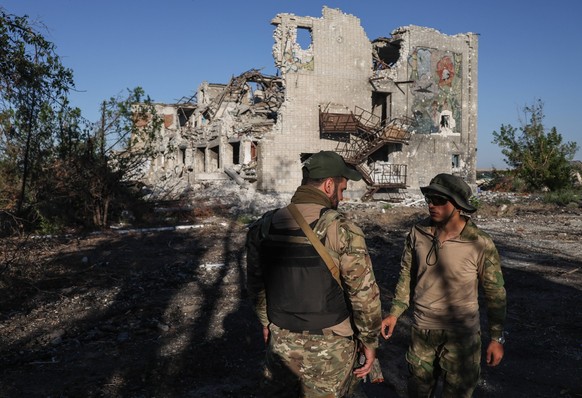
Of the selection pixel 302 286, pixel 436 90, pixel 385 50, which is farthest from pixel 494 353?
pixel 385 50

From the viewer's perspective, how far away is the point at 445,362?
8.71 ft

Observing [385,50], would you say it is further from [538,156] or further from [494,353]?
[494,353]

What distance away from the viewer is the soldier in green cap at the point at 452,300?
2648 mm

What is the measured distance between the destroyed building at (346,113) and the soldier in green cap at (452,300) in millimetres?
17794

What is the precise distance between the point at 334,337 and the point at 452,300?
2.66ft

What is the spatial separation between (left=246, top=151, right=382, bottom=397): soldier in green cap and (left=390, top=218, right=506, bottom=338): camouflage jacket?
1.74 ft

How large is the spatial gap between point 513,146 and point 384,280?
23.2 metres

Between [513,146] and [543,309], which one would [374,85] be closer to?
[513,146]

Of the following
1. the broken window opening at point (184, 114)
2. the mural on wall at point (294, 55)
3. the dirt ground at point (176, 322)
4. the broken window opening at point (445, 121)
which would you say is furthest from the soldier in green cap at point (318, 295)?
the broken window opening at point (184, 114)

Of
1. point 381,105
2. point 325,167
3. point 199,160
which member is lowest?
point 325,167

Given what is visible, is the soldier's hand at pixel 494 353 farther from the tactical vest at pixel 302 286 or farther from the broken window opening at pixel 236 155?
the broken window opening at pixel 236 155

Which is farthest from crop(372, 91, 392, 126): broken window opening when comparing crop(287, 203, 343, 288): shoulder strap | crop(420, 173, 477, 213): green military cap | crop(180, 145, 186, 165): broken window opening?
crop(287, 203, 343, 288): shoulder strap

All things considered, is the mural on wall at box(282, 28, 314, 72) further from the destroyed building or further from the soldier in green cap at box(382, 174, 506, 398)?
the soldier in green cap at box(382, 174, 506, 398)

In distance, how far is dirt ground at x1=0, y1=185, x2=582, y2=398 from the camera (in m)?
3.91
